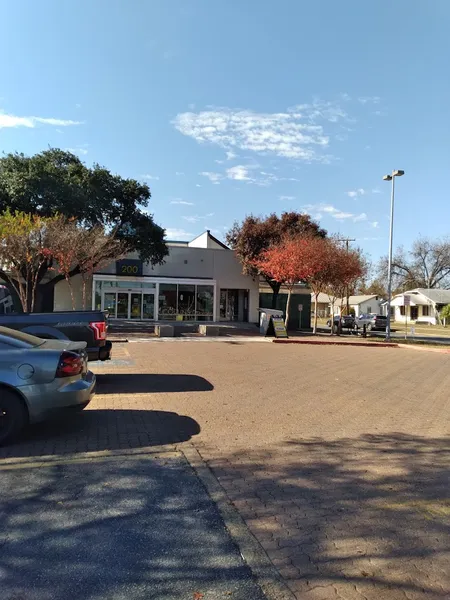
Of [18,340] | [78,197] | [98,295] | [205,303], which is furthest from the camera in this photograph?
[205,303]

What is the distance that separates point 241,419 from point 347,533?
11.9 ft

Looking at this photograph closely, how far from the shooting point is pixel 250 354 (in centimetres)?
1723

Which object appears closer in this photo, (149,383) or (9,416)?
(9,416)

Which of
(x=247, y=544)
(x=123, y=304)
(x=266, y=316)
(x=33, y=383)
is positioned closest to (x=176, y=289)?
(x=123, y=304)

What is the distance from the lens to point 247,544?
3.44 m

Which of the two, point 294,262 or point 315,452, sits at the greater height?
point 294,262

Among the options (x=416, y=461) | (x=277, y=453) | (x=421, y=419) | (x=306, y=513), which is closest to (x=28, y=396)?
(x=277, y=453)

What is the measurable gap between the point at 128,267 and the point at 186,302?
15.9 ft

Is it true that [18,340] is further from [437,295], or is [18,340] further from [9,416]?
[437,295]

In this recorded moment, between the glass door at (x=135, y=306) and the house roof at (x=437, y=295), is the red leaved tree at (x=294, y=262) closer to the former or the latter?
the glass door at (x=135, y=306)

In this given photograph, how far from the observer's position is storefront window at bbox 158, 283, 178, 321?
34219 millimetres

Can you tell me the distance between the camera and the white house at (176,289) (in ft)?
109

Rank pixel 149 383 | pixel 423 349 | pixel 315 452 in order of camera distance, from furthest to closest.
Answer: pixel 423 349, pixel 149 383, pixel 315 452

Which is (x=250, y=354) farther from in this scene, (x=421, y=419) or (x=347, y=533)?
(x=347, y=533)
